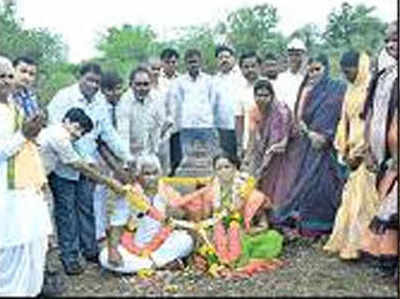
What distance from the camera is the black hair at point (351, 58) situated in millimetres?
8461

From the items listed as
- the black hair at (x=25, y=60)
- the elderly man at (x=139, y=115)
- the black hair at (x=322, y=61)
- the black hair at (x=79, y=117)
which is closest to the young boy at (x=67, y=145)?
the black hair at (x=79, y=117)

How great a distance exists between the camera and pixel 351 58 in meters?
8.48

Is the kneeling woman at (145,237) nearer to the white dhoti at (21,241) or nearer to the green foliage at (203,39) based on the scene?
the white dhoti at (21,241)

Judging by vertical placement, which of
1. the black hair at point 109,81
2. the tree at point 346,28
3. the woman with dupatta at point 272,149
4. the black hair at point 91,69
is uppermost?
the tree at point 346,28

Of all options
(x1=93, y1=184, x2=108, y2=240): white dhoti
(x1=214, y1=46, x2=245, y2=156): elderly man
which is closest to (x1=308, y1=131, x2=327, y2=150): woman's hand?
(x1=214, y1=46, x2=245, y2=156): elderly man

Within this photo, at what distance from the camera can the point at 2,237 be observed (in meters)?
7.39

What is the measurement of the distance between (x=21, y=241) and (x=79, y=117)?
1167mm

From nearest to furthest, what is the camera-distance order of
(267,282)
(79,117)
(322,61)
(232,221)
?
(267,282)
(79,117)
(232,221)
(322,61)

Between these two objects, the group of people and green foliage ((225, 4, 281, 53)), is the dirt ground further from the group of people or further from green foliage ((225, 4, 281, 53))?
green foliage ((225, 4, 281, 53))

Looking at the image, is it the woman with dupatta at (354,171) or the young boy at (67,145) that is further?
the woman with dupatta at (354,171)

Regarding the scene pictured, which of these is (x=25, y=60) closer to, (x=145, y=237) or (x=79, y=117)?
(x=79, y=117)

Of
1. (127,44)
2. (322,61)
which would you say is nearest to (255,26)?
(127,44)

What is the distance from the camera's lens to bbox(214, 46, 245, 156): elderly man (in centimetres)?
1080

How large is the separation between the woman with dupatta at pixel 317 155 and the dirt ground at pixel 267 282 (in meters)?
0.75
